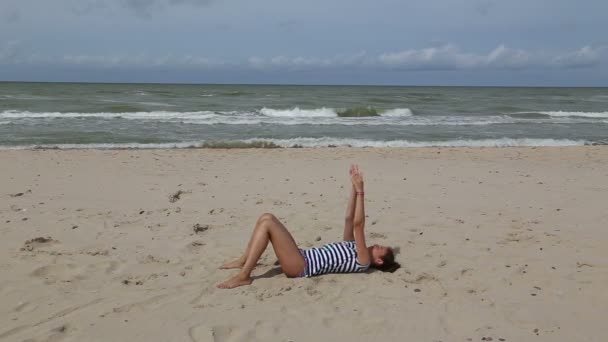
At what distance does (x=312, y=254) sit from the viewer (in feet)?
15.0

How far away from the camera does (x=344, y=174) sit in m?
9.36

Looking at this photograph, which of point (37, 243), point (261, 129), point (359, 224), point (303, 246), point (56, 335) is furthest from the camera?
point (261, 129)

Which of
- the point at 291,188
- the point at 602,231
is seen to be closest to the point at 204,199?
the point at 291,188

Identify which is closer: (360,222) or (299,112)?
(360,222)

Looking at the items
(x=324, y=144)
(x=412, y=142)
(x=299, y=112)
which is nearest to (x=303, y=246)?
(x=324, y=144)

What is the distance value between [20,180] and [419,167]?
267 inches

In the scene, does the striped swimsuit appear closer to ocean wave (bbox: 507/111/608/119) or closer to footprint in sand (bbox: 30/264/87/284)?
footprint in sand (bbox: 30/264/87/284)

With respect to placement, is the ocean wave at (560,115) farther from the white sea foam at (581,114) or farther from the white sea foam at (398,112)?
the white sea foam at (398,112)

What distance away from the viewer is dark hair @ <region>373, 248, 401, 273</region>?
15.2 feet

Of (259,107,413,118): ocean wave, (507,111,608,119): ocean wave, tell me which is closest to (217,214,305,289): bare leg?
(259,107,413,118): ocean wave

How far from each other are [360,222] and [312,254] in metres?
0.50

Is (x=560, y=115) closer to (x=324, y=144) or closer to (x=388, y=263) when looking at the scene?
(x=324, y=144)

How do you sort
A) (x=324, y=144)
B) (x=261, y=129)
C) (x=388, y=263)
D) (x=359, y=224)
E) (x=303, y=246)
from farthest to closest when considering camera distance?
1. (x=261, y=129)
2. (x=324, y=144)
3. (x=303, y=246)
4. (x=388, y=263)
5. (x=359, y=224)

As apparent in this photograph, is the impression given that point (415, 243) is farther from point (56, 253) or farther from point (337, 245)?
point (56, 253)
